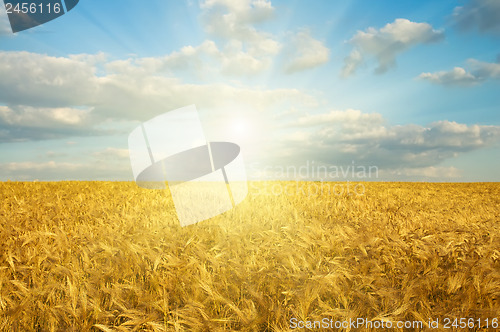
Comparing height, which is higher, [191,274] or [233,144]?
[233,144]

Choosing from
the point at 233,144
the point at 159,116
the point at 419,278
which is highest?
the point at 159,116

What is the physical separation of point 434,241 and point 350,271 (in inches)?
70.0

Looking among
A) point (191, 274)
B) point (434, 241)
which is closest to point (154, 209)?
point (191, 274)

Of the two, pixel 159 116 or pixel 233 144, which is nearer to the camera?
pixel 159 116

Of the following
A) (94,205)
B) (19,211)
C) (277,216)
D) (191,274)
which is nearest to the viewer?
(191,274)

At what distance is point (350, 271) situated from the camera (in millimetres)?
2744

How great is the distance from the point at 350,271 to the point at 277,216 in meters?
2.47

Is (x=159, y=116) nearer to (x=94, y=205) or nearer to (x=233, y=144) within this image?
(x=233, y=144)

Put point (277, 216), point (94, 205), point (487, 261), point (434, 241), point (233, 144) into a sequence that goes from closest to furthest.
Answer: point (487, 261), point (434, 241), point (277, 216), point (233, 144), point (94, 205)

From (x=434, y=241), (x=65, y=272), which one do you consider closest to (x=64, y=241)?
(x=65, y=272)

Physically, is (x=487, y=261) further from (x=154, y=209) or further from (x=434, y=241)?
(x=154, y=209)

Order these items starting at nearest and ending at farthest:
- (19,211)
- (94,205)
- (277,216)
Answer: (277,216), (19,211), (94,205)

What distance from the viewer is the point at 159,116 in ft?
17.3

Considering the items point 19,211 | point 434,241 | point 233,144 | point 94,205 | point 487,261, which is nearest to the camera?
point 487,261
